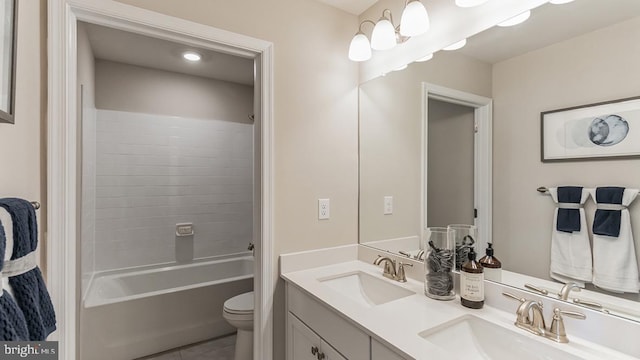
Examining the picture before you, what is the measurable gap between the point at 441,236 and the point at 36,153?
164 cm

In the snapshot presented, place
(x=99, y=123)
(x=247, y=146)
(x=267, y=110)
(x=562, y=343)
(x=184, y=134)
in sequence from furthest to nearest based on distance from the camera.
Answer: (x=247, y=146) < (x=184, y=134) < (x=99, y=123) < (x=267, y=110) < (x=562, y=343)

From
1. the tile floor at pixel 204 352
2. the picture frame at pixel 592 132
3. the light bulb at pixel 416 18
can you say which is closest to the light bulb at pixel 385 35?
the light bulb at pixel 416 18

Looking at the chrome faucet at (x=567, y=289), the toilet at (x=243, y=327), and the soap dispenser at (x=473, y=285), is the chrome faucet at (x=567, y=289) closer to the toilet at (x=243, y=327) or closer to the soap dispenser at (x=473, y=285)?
the soap dispenser at (x=473, y=285)

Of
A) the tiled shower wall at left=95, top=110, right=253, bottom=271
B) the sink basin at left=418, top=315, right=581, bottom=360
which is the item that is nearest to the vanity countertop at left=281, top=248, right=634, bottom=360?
the sink basin at left=418, top=315, right=581, bottom=360

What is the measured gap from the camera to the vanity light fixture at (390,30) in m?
1.33

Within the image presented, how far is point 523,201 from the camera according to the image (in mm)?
1138

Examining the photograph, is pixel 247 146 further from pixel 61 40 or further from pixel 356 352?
pixel 356 352

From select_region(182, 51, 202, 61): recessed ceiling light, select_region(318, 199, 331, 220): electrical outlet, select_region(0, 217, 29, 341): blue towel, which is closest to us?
select_region(0, 217, 29, 341): blue towel

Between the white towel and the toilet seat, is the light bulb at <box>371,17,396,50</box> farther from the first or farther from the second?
the toilet seat

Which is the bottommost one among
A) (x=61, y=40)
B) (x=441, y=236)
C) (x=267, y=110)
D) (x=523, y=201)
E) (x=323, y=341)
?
(x=323, y=341)

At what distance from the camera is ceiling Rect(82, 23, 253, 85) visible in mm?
2135

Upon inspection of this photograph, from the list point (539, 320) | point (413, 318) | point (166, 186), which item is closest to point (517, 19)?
point (539, 320)

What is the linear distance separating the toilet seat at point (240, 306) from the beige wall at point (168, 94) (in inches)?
75.0

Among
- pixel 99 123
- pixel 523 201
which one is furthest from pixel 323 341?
pixel 99 123
